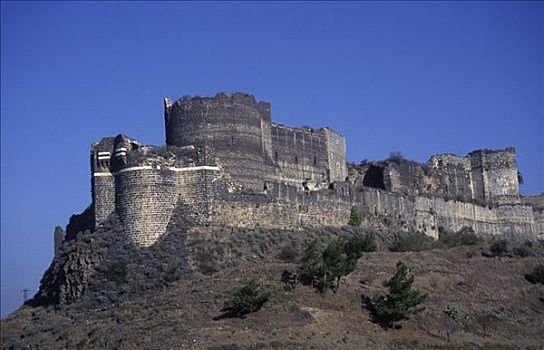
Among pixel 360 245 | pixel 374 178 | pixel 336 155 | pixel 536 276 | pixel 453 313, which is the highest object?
pixel 336 155

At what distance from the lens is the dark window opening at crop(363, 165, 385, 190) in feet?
→ 245

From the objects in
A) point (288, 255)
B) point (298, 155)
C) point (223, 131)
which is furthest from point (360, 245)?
point (298, 155)

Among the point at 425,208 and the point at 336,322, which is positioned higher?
the point at 425,208

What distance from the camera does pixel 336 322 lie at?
46.2 m

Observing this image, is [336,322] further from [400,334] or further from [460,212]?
[460,212]

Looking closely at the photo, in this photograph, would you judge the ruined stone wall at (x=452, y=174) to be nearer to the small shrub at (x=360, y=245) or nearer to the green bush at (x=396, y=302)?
the small shrub at (x=360, y=245)

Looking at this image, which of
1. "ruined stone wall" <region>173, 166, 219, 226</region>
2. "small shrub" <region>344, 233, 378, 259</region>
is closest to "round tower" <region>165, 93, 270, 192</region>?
"ruined stone wall" <region>173, 166, 219, 226</region>

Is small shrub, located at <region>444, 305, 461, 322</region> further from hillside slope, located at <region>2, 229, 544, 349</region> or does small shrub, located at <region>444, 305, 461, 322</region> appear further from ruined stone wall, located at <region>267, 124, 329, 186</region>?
ruined stone wall, located at <region>267, 124, 329, 186</region>

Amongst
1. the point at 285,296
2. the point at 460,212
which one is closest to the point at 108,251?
the point at 285,296

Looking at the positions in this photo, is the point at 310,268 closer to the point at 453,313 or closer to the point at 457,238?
the point at 453,313

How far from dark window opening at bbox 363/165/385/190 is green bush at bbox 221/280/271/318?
29.6 m

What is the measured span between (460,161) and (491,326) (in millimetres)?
34354

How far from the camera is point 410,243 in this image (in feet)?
210

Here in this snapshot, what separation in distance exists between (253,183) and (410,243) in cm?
1135
